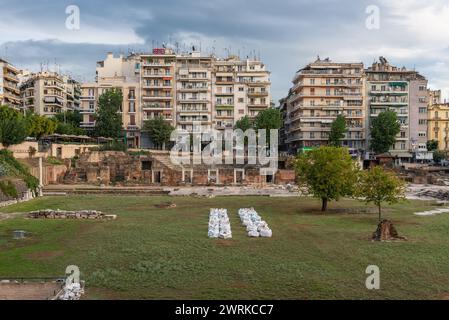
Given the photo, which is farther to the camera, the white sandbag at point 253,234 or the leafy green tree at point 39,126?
the leafy green tree at point 39,126

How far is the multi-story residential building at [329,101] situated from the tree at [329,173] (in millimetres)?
56493

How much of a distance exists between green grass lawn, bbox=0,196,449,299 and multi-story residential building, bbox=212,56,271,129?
60.2 metres

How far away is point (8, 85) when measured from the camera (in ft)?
331

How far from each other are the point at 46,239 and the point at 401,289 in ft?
65.8

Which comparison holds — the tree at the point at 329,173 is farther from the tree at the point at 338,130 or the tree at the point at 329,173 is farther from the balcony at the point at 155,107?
the balcony at the point at 155,107

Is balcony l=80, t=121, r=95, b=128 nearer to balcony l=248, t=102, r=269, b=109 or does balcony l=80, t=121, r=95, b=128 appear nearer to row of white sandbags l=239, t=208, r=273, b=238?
balcony l=248, t=102, r=269, b=109

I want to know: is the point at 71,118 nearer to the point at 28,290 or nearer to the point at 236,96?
the point at 236,96

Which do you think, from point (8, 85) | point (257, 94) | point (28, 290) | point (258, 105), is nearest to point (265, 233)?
point (28, 290)

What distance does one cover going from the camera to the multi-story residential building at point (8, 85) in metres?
97.2

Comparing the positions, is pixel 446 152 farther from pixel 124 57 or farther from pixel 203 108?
pixel 124 57

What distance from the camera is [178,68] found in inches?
3915


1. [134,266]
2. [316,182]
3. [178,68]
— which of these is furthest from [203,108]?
[134,266]

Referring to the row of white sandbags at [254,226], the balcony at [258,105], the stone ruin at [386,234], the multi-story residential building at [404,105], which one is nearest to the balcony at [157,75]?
the balcony at [258,105]

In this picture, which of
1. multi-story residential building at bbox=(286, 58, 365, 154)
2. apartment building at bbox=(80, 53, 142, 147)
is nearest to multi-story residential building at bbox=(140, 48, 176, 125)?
apartment building at bbox=(80, 53, 142, 147)
